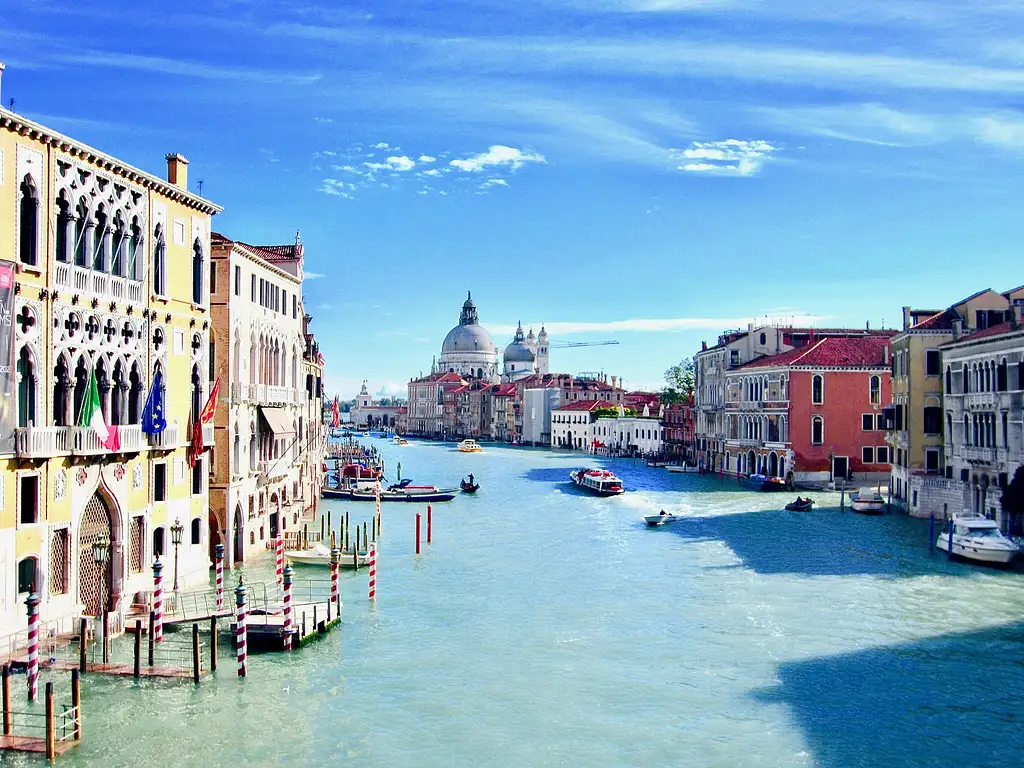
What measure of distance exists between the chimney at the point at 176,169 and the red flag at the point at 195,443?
170 inches

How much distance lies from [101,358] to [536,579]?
10497mm

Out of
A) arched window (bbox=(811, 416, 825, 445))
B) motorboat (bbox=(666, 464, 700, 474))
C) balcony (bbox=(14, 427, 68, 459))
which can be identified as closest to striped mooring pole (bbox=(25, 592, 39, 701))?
balcony (bbox=(14, 427, 68, 459))

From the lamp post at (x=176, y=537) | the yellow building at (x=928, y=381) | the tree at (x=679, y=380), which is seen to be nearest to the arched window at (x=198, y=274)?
the lamp post at (x=176, y=537)

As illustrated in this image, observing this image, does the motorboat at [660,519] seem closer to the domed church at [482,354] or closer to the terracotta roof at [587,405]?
the terracotta roof at [587,405]

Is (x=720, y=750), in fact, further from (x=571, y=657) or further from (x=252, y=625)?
(x=252, y=625)

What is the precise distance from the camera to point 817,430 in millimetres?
44781

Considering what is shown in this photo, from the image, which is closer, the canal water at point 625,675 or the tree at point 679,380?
the canal water at point 625,675

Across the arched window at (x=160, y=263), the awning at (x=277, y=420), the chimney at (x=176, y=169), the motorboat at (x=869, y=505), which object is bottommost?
the motorboat at (x=869, y=505)

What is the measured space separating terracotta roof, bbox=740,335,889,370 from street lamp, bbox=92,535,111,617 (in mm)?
34353

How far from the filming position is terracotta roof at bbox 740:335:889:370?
147ft

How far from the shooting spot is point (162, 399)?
1683 centimetres

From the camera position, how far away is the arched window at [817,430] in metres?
44.7

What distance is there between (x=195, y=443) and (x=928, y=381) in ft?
72.9

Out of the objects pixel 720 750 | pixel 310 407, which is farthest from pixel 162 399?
pixel 310 407
